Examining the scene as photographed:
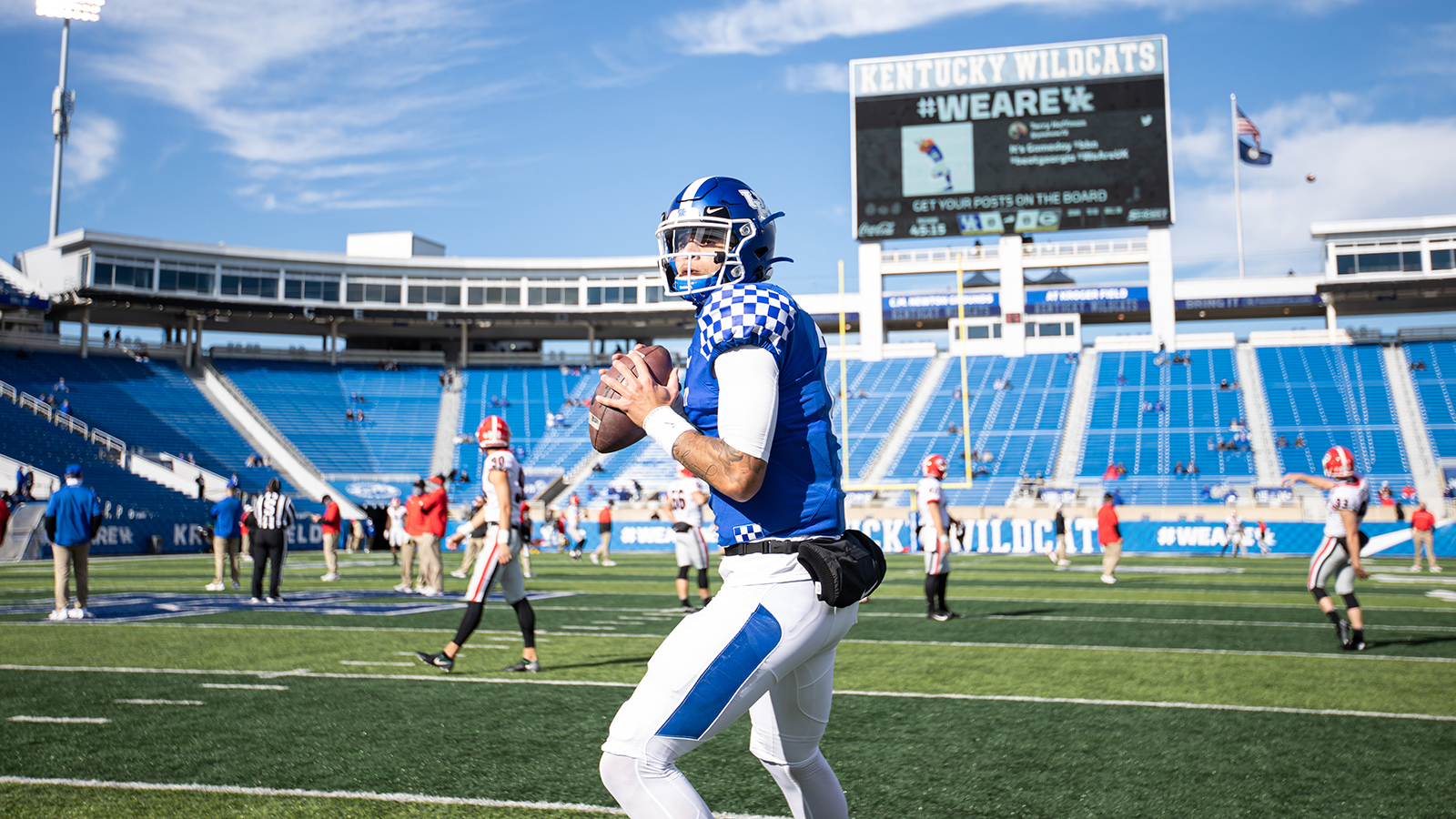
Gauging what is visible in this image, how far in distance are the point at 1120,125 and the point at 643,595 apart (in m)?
28.9

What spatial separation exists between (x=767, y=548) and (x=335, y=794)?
2.86 meters

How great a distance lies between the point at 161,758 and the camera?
16.9 feet

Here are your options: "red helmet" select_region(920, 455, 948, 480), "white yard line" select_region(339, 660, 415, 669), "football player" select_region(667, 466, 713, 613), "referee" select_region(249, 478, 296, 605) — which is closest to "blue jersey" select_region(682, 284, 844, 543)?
"white yard line" select_region(339, 660, 415, 669)

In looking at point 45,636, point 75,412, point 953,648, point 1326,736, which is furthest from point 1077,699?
point 75,412

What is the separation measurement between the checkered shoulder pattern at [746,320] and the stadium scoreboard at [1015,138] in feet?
122

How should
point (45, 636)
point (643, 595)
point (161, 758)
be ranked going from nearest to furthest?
point (161, 758) < point (45, 636) < point (643, 595)

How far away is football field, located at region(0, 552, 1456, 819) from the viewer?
455 centimetres

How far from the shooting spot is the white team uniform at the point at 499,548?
797 cm

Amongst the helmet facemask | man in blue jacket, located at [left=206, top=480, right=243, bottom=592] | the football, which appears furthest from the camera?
man in blue jacket, located at [left=206, top=480, right=243, bottom=592]

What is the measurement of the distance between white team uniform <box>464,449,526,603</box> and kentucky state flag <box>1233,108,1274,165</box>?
149 ft

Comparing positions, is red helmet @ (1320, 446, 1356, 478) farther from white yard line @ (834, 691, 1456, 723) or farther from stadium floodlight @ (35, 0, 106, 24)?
stadium floodlight @ (35, 0, 106, 24)

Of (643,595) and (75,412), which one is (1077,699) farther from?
A: (75,412)

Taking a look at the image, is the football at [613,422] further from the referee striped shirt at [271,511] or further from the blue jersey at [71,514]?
the referee striped shirt at [271,511]

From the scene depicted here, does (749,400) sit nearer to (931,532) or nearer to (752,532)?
(752,532)
